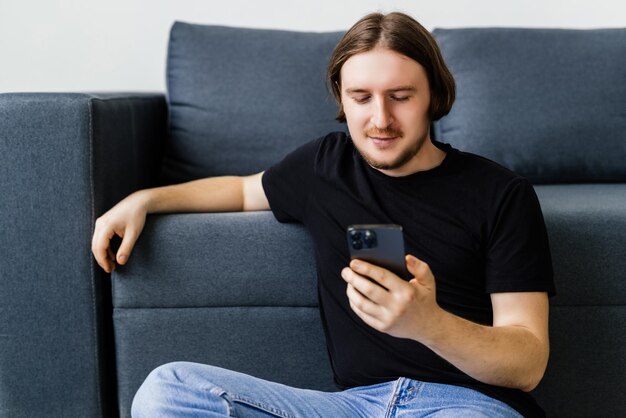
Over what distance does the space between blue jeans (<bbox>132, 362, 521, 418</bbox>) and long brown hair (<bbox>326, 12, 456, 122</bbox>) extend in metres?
0.44

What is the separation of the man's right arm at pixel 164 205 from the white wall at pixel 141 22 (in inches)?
36.5

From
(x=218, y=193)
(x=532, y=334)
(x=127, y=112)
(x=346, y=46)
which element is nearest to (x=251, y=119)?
(x=127, y=112)

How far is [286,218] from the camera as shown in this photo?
5.05 feet

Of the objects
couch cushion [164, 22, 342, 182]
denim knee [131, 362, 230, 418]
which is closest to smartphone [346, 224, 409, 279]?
denim knee [131, 362, 230, 418]

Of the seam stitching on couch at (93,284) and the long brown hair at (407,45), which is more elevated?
the long brown hair at (407,45)

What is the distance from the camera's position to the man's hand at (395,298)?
102 centimetres

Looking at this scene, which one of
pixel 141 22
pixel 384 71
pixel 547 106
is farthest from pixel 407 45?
pixel 141 22

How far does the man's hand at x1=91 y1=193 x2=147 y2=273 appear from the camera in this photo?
152 cm

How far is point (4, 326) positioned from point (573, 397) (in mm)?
1119

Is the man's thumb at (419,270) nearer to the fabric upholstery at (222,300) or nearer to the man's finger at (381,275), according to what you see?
the man's finger at (381,275)

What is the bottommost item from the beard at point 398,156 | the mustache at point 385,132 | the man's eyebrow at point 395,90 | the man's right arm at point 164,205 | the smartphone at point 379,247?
the man's right arm at point 164,205

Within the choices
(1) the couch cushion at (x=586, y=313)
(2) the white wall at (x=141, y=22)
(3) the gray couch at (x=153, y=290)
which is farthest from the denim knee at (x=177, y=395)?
(2) the white wall at (x=141, y=22)

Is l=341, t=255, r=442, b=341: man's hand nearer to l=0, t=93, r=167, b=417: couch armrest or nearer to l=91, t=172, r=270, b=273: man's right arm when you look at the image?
l=91, t=172, r=270, b=273: man's right arm

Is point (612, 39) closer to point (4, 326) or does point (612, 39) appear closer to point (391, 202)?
point (391, 202)
